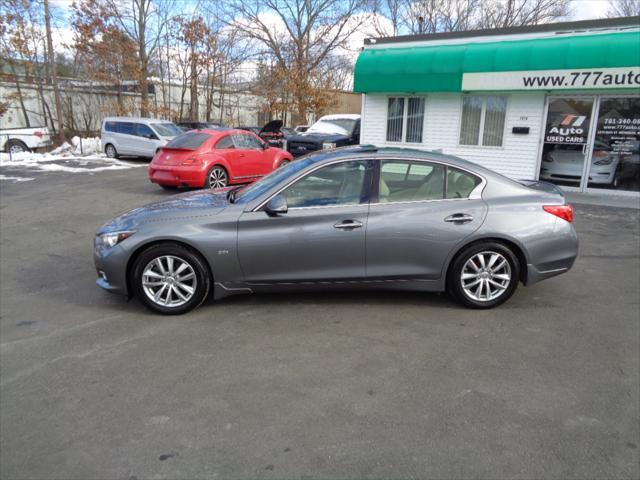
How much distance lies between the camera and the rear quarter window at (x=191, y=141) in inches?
450

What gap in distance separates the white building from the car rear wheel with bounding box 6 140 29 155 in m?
14.2

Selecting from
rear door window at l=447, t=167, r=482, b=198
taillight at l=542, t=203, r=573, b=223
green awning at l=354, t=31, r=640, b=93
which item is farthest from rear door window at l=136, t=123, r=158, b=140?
taillight at l=542, t=203, r=573, b=223

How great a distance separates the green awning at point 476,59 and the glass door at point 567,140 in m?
1.13

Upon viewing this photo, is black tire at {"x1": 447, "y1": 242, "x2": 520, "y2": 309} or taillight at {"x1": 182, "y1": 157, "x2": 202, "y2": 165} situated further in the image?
taillight at {"x1": 182, "y1": 157, "x2": 202, "y2": 165}

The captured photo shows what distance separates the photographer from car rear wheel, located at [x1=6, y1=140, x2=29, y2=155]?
19.2 meters

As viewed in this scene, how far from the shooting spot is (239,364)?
3686 millimetres

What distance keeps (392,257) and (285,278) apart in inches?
41.0

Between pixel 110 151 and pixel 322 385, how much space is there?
1954 centimetres

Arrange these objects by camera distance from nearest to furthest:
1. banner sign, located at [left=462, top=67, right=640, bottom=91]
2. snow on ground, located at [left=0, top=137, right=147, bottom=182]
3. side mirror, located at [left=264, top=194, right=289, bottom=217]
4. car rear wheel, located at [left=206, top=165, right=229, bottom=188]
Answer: side mirror, located at [left=264, top=194, right=289, bottom=217] → banner sign, located at [left=462, top=67, right=640, bottom=91] → car rear wheel, located at [left=206, top=165, right=229, bottom=188] → snow on ground, located at [left=0, top=137, right=147, bottom=182]

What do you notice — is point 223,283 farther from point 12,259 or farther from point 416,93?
point 416,93

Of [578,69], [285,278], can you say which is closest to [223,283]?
[285,278]

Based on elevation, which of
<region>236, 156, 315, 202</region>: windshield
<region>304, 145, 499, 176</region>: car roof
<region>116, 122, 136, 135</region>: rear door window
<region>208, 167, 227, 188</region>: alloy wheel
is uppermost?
<region>116, 122, 136, 135</region>: rear door window

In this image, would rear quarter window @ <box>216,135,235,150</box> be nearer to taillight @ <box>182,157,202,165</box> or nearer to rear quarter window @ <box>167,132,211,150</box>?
rear quarter window @ <box>167,132,211,150</box>

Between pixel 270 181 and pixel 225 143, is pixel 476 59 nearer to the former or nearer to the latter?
pixel 225 143
